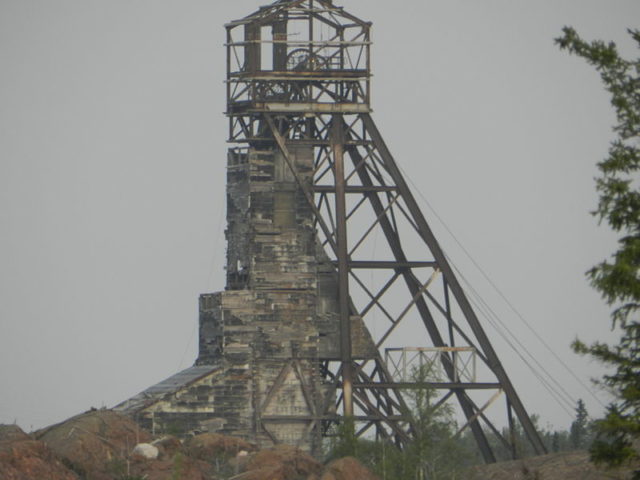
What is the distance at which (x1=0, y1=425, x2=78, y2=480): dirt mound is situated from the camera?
2192 inches

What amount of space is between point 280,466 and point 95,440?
6464 mm

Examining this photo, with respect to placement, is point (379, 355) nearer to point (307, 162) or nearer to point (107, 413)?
point (307, 162)

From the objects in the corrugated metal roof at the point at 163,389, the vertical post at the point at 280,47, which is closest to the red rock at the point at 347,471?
the corrugated metal roof at the point at 163,389

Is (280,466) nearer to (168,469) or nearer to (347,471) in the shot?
(347,471)

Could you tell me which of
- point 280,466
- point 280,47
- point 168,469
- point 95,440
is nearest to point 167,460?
point 168,469

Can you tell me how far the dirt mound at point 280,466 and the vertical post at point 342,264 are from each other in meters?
8.69

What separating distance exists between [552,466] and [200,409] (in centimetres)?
1589

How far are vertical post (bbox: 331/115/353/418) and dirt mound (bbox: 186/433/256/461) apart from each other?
22.6 feet

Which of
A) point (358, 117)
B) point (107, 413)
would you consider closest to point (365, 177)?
point (358, 117)

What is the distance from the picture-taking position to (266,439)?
236 ft

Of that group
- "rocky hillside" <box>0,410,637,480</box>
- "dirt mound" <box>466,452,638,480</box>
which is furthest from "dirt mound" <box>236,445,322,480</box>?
"dirt mound" <box>466,452,638,480</box>

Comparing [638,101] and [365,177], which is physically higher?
[365,177]

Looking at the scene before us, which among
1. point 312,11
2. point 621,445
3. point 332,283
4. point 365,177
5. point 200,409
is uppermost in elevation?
point 312,11

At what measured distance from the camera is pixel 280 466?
62.7 m
